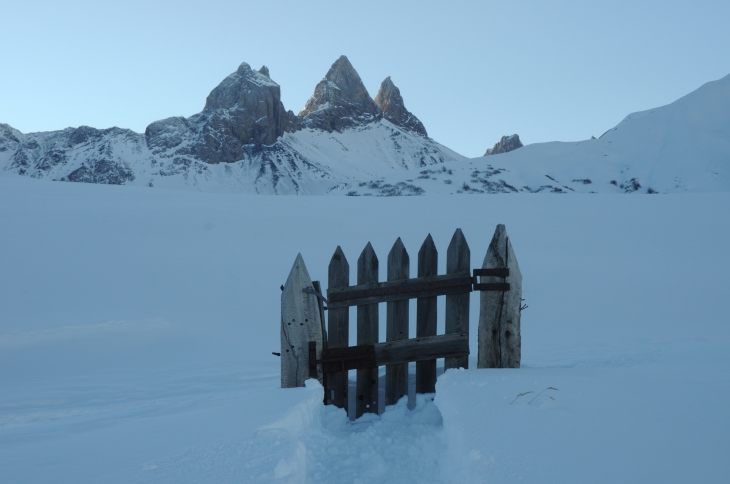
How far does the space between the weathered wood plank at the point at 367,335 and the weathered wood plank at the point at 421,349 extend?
12 centimetres

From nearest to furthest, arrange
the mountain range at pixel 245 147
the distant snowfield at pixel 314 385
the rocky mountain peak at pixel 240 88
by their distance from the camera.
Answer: the distant snowfield at pixel 314 385 → the mountain range at pixel 245 147 → the rocky mountain peak at pixel 240 88

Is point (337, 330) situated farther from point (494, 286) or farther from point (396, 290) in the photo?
point (494, 286)

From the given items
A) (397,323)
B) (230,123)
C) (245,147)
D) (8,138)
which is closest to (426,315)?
(397,323)

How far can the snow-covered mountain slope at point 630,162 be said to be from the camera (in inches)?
2480

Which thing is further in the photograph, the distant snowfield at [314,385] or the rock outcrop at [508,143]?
the rock outcrop at [508,143]

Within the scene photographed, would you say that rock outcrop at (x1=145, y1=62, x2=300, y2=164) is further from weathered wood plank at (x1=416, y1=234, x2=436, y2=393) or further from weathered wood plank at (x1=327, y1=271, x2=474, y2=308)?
weathered wood plank at (x1=416, y1=234, x2=436, y2=393)

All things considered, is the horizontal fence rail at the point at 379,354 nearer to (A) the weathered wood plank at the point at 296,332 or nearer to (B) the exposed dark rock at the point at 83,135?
(A) the weathered wood plank at the point at 296,332

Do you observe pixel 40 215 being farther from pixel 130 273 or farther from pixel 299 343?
pixel 299 343

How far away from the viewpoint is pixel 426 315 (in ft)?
13.0

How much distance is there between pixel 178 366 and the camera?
5.77 m

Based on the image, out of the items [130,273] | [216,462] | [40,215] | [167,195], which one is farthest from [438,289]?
[167,195]

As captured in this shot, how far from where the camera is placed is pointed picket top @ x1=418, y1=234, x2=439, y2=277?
392 cm

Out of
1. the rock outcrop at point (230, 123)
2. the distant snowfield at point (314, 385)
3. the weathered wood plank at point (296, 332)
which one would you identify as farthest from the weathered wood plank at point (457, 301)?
the rock outcrop at point (230, 123)

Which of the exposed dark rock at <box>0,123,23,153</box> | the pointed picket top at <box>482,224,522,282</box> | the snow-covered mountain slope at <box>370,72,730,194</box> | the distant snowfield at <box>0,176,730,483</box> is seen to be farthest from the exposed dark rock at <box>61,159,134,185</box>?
the pointed picket top at <box>482,224,522,282</box>
